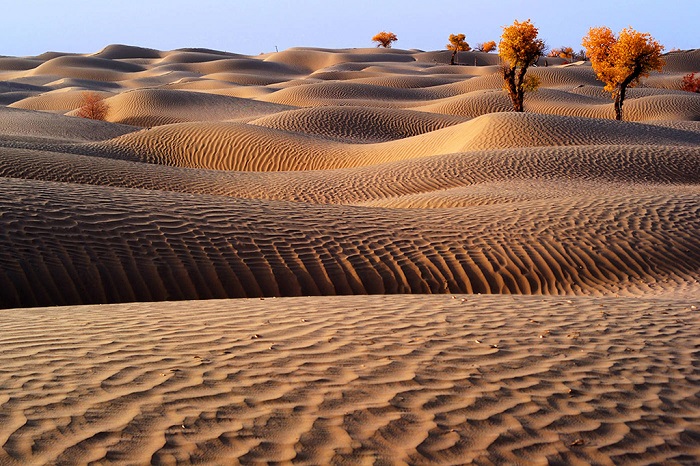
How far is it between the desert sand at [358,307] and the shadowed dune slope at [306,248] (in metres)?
0.03

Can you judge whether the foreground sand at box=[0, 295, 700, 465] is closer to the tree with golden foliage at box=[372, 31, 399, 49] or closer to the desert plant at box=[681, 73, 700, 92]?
the desert plant at box=[681, 73, 700, 92]

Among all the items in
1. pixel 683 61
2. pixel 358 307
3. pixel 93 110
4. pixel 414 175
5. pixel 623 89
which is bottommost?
pixel 93 110

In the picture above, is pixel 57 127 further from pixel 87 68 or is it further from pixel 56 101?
pixel 87 68

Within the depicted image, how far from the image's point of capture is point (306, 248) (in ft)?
25.6

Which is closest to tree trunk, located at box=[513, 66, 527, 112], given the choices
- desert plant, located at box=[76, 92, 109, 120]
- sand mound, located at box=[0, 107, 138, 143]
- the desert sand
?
the desert sand

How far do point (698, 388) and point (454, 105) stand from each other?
29995 mm

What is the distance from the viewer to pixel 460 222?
909 cm

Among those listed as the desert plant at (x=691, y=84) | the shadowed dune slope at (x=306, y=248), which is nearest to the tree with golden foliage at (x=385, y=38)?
the desert plant at (x=691, y=84)

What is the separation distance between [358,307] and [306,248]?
8.08 feet

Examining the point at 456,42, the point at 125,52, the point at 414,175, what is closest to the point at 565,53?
the point at 456,42

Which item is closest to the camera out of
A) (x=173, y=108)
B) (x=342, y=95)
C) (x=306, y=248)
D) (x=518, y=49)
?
(x=306, y=248)

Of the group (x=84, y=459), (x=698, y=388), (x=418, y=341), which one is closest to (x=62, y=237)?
(x=418, y=341)

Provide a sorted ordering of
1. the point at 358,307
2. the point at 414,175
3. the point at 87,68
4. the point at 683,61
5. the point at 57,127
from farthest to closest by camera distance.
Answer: the point at 87,68 < the point at 683,61 < the point at 57,127 < the point at 414,175 < the point at 358,307

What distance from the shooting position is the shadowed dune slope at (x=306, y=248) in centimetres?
677
